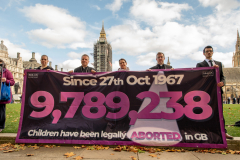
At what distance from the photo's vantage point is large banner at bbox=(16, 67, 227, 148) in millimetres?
3766

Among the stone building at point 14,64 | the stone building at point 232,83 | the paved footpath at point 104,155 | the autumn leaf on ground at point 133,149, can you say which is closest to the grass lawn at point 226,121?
the paved footpath at point 104,155

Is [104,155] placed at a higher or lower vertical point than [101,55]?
lower

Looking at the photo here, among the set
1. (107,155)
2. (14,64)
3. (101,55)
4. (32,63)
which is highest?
(101,55)

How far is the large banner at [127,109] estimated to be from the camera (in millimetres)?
3766

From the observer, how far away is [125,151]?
3.45 metres

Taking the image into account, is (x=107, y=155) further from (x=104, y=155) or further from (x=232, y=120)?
(x=232, y=120)

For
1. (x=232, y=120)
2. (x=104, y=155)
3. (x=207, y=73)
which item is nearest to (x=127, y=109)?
(x=104, y=155)

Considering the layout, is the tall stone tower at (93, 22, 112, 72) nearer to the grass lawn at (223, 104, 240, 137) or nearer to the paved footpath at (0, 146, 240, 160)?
the grass lawn at (223, 104, 240, 137)

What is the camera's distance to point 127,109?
3979 mm

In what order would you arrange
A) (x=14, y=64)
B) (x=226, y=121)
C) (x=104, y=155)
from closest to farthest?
(x=104, y=155) → (x=226, y=121) → (x=14, y=64)

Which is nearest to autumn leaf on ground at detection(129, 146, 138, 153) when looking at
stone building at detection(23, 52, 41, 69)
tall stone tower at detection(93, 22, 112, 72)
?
tall stone tower at detection(93, 22, 112, 72)

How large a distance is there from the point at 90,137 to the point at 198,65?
3367mm

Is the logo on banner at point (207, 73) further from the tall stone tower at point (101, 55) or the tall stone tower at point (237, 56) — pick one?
the tall stone tower at point (237, 56)

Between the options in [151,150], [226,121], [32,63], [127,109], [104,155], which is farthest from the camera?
[32,63]
